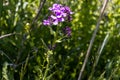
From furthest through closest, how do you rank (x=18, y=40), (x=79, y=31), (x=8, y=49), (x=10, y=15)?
(x=79, y=31)
(x=10, y=15)
(x=8, y=49)
(x=18, y=40)

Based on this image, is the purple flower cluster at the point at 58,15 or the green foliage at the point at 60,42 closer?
the purple flower cluster at the point at 58,15

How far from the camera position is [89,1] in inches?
95.0

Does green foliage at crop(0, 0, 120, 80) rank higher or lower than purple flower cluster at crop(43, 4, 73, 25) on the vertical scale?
lower

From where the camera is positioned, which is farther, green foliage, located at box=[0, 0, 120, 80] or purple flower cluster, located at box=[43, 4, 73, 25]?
green foliage, located at box=[0, 0, 120, 80]

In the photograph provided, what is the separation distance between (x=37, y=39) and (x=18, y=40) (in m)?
0.31

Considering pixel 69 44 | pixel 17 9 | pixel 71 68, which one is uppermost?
pixel 17 9

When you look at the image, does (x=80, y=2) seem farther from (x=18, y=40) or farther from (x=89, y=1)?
(x=18, y=40)

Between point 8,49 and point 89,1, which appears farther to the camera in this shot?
point 89,1

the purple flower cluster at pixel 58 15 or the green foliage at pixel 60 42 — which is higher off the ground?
the purple flower cluster at pixel 58 15

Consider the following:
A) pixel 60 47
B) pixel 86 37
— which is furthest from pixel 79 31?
pixel 60 47

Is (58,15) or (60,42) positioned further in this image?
(60,42)

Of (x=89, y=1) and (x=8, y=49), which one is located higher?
Result: (x=89, y=1)

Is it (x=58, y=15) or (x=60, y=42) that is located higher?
(x=58, y=15)

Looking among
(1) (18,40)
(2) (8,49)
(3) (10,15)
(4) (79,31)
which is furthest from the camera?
(4) (79,31)
